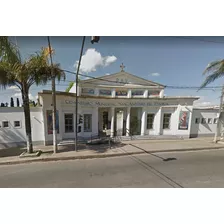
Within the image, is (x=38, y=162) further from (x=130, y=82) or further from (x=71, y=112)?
(x=130, y=82)

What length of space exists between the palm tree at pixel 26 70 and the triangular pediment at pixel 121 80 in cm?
448

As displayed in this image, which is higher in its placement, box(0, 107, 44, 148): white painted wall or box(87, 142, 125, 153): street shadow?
box(0, 107, 44, 148): white painted wall

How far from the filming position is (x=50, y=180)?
4406mm

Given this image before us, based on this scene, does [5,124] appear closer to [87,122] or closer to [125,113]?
[87,122]

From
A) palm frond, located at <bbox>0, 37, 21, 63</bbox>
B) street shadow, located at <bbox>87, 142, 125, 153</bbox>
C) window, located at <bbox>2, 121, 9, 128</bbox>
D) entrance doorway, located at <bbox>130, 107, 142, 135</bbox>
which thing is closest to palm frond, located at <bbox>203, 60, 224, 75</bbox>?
entrance doorway, located at <bbox>130, 107, 142, 135</bbox>

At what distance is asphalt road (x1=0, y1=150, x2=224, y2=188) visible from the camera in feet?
13.6

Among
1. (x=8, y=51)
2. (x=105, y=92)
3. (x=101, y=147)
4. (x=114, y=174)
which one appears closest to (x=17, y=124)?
(x=8, y=51)

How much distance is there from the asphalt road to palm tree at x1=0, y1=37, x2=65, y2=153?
245 cm

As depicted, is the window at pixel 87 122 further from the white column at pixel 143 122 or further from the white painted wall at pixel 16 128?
the white column at pixel 143 122

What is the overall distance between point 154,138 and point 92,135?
19.0 ft

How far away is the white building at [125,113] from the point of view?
31.4ft

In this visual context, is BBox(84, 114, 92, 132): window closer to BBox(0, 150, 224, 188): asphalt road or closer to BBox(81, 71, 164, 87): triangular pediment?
BBox(81, 71, 164, 87): triangular pediment

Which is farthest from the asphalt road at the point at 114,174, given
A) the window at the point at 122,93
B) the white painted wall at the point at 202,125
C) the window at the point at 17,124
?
the white painted wall at the point at 202,125

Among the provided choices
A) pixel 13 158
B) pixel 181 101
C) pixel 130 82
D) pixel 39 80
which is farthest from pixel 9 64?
pixel 181 101
